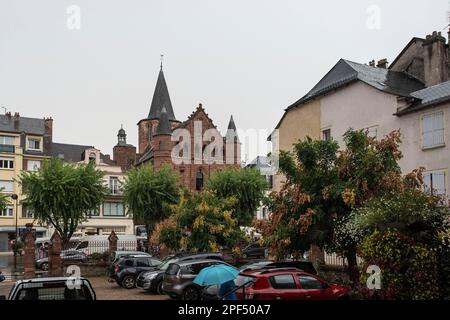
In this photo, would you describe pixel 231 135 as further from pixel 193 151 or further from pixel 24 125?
pixel 24 125

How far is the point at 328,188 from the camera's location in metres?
19.0

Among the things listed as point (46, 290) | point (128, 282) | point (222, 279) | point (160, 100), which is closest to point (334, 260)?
point (128, 282)

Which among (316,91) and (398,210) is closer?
(398,210)

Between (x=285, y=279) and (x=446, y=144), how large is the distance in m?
13.0

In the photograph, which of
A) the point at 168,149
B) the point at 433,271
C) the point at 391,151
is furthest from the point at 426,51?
the point at 168,149

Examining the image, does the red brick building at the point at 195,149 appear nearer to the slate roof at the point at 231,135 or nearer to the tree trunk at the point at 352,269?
the slate roof at the point at 231,135

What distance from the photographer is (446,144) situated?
24297mm

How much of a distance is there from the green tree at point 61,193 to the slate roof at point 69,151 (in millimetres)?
31754

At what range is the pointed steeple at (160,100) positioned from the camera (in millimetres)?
87688

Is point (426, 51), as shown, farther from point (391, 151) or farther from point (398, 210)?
point (398, 210)

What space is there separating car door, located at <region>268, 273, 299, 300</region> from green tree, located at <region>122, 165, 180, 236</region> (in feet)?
95.6

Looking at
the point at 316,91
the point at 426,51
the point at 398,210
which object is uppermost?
the point at 426,51
